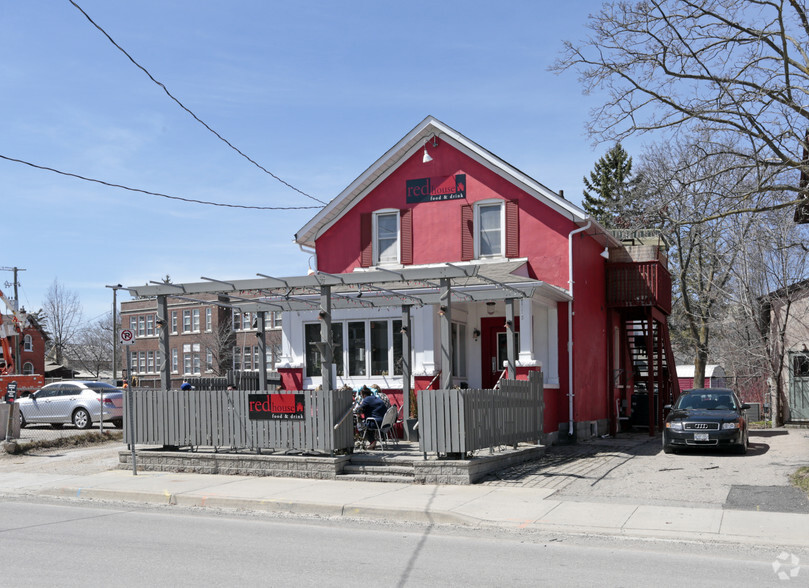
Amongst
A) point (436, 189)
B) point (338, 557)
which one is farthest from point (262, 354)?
point (338, 557)

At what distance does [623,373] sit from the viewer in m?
26.2

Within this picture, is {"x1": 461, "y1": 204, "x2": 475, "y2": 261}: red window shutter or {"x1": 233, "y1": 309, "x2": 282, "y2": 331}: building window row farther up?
{"x1": 461, "y1": 204, "x2": 475, "y2": 261}: red window shutter

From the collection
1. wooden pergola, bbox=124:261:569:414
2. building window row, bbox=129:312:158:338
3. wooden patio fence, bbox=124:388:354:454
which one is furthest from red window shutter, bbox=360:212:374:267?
building window row, bbox=129:312:158:338

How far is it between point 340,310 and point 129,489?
8.01 m

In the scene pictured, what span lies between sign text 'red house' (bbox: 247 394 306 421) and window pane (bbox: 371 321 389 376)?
5.13m

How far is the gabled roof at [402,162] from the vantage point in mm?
A: 20297

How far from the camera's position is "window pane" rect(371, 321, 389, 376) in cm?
1981

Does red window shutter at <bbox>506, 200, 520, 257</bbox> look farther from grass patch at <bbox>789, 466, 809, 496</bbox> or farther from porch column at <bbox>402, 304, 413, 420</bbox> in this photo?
grass patch at <bbox>789, 466, 809, 496</bbox>

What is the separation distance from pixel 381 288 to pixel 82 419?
492 inches

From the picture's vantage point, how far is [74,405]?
24.8m

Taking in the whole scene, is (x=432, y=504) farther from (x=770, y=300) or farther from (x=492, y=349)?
(x=770, y=300)

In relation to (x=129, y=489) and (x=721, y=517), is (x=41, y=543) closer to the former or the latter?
(x=129, y=489)

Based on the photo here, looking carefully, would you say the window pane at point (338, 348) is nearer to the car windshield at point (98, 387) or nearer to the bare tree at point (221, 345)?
the car windshield at point (98, 387)

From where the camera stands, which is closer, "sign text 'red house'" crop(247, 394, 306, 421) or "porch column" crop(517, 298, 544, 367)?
"sign text 'red house'" crop(247, 394, 306, 421)
